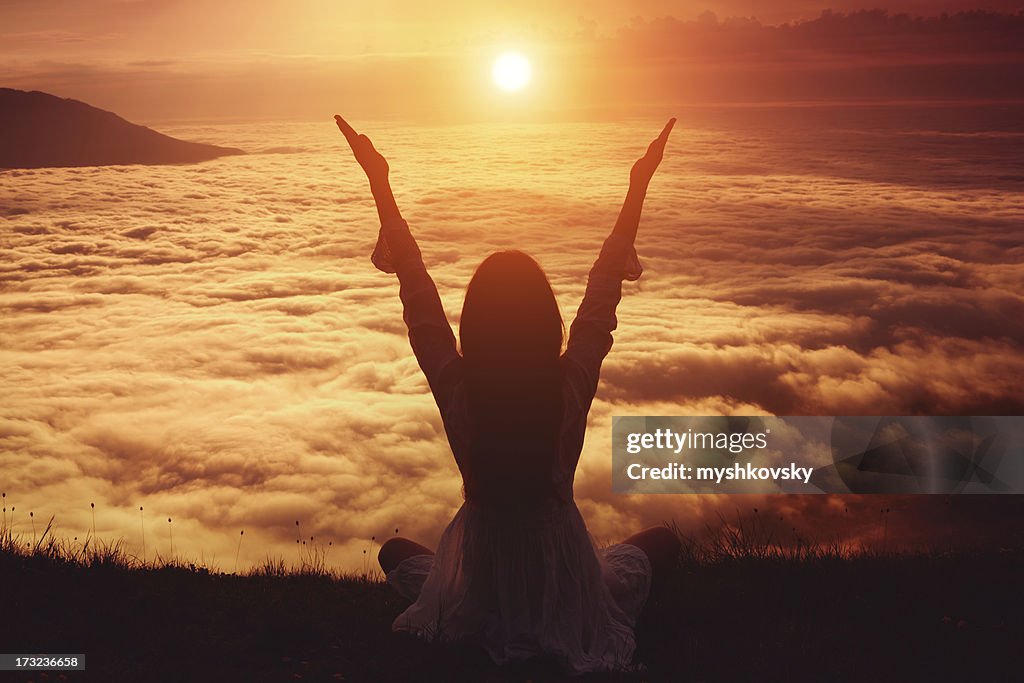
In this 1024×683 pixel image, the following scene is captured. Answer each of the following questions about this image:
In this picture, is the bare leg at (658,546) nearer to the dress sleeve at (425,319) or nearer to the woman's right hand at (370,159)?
the dress sleeve at (425,319)

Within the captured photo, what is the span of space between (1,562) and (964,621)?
5.68 meters

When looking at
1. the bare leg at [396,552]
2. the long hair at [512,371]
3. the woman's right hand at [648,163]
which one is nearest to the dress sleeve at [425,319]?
the long hair at [512,371]

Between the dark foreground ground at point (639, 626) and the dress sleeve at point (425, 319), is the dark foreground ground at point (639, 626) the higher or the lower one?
the lower one

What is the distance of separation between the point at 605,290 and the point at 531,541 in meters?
1.25

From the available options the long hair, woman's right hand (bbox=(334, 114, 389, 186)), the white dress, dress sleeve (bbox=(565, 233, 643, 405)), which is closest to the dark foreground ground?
the white dress

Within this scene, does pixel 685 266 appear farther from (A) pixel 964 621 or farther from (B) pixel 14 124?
(B) pixel 14 124

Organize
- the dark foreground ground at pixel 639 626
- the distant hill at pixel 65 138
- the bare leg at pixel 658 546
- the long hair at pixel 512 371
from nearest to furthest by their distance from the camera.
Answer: the long hair at pixel 512 371 → the dark foreground ground at pixel 639 626 → the bare leg at pixel 658 546 → the distant hill at pixel 65 138

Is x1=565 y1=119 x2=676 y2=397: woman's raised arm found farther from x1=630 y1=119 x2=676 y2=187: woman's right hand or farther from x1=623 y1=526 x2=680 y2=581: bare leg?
x1=623 y1=526 x2=680 y2=581: bare leg

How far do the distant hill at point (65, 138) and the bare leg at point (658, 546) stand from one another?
178 meters

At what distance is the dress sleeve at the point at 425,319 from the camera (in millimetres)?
4094

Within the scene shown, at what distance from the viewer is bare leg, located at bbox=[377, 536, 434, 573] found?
502 cm

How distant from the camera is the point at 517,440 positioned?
397cm

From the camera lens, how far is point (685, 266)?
8269cm

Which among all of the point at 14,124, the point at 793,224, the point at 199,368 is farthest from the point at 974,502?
the point at 14,124
